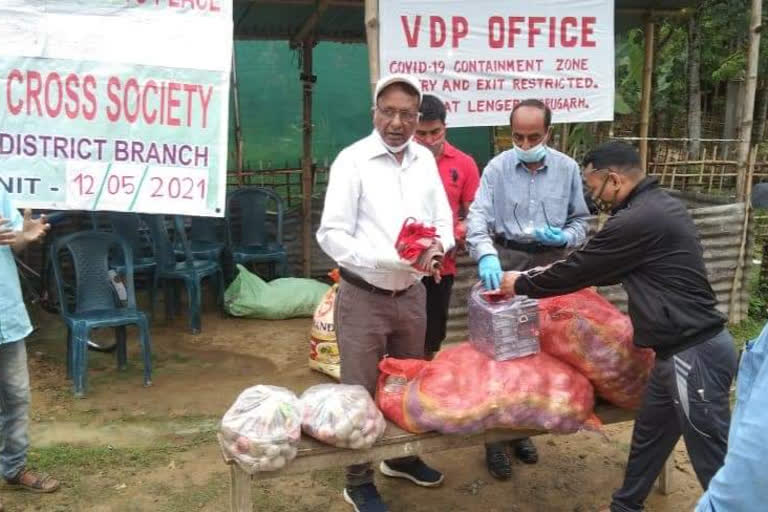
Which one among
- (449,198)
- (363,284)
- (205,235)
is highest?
(449,198)

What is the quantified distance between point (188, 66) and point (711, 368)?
10.8ft

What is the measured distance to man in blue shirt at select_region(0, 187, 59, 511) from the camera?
3.04 meters

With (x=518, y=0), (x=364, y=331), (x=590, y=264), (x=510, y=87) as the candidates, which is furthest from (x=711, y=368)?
(x=518, y=0)

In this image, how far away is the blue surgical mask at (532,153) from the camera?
11.0 feet

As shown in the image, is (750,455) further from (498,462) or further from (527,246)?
(498,462)

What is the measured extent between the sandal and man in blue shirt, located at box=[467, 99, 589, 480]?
7.78 feet

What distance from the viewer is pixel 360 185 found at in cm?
275

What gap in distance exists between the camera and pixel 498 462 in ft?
11.8

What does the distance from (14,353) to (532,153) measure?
261 centimetres

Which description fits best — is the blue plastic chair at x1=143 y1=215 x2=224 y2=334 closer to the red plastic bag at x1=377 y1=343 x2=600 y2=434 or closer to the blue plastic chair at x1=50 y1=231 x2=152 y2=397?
the blue plastic chair at x1=50 y1=231 x2=152 y2=397

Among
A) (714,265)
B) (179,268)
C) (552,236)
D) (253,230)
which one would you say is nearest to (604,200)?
(552,236)

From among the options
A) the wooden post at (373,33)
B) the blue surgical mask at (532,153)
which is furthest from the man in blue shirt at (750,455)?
the wooden post at (373,33)

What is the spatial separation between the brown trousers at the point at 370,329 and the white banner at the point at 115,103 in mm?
1631

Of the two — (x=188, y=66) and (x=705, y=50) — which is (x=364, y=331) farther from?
(x=705, y=50)
